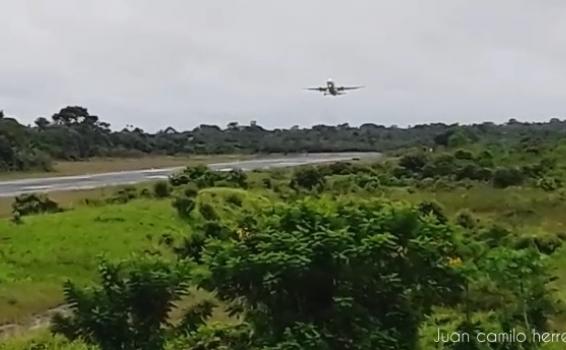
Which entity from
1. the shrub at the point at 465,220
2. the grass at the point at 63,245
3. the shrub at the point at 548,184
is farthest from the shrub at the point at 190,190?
the shrub at the point at 548,184

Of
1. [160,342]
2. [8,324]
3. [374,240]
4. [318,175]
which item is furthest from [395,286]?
[318,175]

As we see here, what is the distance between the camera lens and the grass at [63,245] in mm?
21578

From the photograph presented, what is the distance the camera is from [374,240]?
912 centimetres

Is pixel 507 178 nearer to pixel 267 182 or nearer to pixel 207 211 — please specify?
pixel 267 182

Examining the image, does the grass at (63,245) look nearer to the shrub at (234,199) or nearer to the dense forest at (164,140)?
the shrub at (234,199)

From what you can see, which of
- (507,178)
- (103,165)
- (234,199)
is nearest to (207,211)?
(234,199)

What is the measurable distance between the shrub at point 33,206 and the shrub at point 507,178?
20.6m

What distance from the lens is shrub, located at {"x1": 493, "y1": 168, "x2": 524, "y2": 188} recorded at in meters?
46.4

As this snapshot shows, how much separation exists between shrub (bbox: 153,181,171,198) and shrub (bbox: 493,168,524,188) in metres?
15.4

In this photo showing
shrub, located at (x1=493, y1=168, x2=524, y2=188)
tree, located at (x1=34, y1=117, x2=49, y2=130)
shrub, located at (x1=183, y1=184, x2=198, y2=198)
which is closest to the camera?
shrub, located at (x1=183, y1=184, x2=198, y2=198)

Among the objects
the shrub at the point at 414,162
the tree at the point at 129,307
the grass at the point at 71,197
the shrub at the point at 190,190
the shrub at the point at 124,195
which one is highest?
the tree at the point at 129,307

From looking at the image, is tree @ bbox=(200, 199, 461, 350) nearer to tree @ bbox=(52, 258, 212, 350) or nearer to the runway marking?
tree @ bbox=(52, 258, 212, 350)

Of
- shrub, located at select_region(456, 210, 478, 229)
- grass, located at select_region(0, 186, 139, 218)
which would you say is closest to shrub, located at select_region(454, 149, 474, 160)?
grass, located at select_region(0, 186, 139, 218)

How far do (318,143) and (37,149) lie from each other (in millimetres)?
50594
